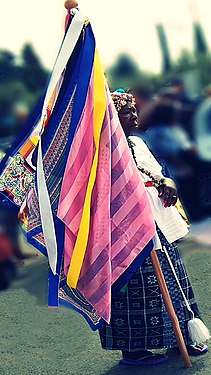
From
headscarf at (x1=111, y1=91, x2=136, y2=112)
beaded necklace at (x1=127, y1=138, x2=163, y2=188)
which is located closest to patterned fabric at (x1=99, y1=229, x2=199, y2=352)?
beaded necklace at (x1=127, y1=138, x2=163, y2=188)

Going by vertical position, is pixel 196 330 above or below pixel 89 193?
below

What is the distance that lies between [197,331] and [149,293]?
30 centimetres

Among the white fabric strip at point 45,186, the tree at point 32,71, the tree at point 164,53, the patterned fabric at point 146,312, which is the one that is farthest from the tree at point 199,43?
the white fabric strip at point 45,186

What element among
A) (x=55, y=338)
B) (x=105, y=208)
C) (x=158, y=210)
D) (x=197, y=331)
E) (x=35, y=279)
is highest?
(x=105, y=208)

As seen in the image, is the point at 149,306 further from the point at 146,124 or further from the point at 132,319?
the point at 146,124

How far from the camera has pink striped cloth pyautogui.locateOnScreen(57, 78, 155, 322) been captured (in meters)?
3.37

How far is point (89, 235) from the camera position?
3389mm

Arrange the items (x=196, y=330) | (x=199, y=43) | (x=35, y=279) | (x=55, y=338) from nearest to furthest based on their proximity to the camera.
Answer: (x=196, y=330) < (x=55, y=338) < (x=35, y=279) < (x=199, y=43)

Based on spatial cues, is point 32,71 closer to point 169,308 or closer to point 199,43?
point 199,43

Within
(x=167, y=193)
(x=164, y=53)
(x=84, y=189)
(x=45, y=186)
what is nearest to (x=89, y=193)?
(x=84, y=189)

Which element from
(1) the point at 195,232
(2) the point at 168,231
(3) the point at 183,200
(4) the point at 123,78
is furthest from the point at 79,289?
(4) the point at 123,78

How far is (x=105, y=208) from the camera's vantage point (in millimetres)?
3371

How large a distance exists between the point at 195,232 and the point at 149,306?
333 cm

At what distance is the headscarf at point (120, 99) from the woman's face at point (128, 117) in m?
0.02
